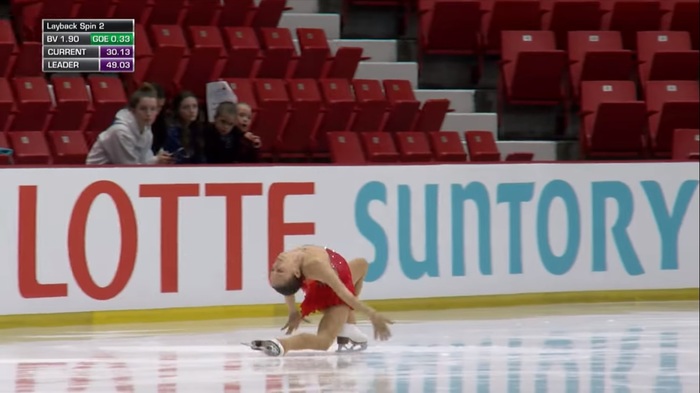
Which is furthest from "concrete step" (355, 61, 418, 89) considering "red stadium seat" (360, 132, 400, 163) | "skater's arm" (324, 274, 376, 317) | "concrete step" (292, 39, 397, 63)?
"skater's arm" (324, 274, 376, 317)

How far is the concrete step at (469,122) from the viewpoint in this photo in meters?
12.4

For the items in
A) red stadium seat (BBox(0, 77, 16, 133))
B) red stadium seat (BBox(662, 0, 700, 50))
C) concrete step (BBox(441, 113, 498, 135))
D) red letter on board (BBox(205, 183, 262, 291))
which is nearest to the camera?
red letter on board (BBox(205, 183, 262, 291))

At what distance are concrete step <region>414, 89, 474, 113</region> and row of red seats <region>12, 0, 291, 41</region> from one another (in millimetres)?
1442

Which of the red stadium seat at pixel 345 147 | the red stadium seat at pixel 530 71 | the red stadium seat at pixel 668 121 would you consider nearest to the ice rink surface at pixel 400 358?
the red stadium seat at pixel 345 147

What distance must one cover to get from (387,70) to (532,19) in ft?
4.90

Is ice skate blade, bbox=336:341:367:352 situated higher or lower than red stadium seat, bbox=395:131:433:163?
lower

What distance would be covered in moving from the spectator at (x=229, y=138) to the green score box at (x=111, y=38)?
1.55m

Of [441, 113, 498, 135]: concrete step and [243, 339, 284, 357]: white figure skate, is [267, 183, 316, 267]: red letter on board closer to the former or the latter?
[243, 339, 284, 357]: white figure skate

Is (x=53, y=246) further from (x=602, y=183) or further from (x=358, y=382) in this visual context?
(x=602, y=183)

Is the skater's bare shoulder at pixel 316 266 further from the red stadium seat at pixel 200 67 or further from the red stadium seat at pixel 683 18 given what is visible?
the red stadium seat at pixel 683 18

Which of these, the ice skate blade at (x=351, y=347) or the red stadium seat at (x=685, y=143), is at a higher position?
the red stadium seat at (x=685, y=143)

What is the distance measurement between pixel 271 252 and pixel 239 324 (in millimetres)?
628

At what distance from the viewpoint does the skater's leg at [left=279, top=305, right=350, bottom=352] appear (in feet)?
24.5

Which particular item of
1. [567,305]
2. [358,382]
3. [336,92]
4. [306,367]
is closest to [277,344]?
[306,367]
